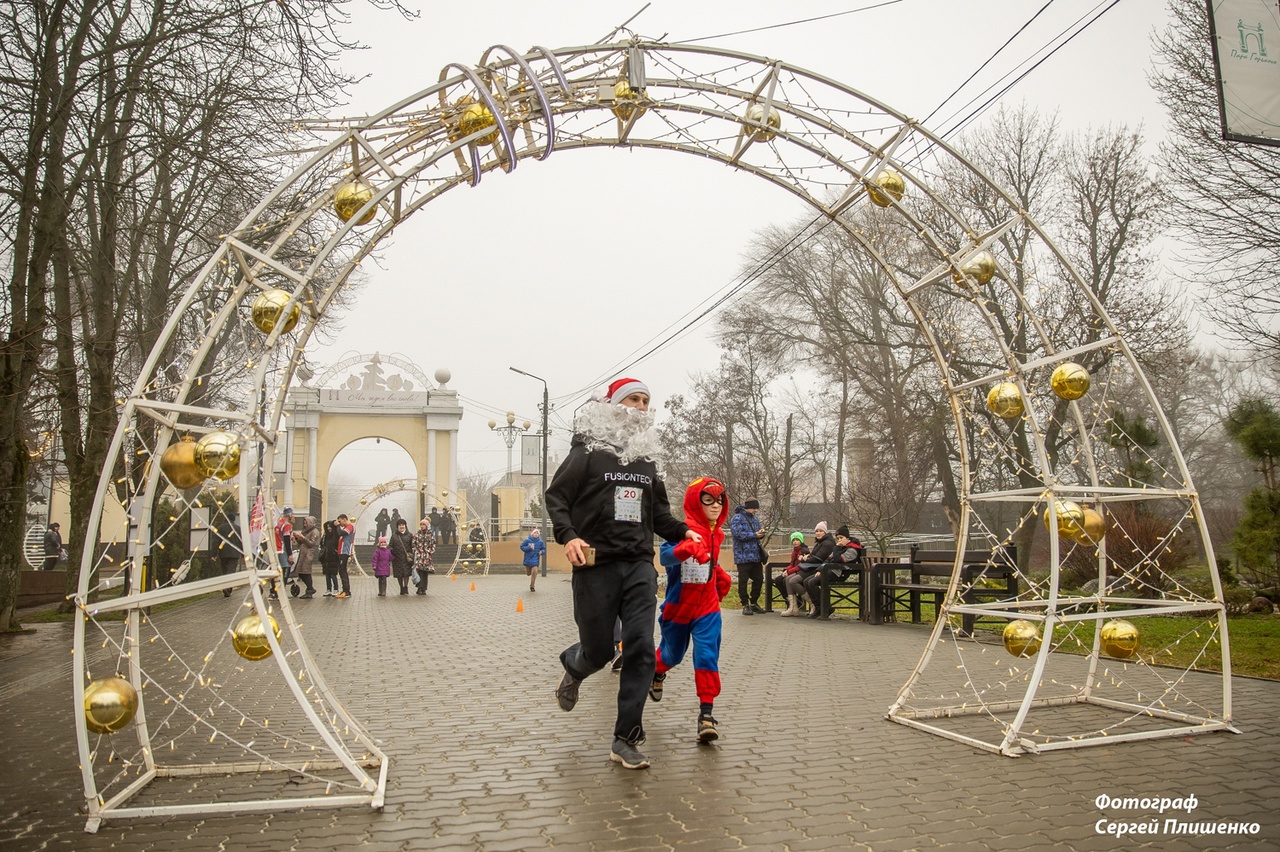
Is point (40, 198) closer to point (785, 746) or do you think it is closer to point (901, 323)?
point (785, 746)

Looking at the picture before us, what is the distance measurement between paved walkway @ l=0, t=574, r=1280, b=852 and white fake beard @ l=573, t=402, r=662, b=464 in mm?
1752

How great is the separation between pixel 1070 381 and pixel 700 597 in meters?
2.66

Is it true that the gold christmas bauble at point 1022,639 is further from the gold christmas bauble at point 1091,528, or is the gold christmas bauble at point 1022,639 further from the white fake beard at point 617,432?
the white fake beard at point 617,432

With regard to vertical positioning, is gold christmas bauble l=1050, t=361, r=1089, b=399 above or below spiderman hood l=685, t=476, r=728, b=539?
above

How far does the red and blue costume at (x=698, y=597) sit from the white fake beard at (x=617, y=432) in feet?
1.92

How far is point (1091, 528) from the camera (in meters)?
5.95

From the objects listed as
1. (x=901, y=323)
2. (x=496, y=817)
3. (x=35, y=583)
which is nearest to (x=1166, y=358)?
(x=901, y=323)

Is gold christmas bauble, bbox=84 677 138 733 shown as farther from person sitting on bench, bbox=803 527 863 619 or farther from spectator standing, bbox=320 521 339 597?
spectator standing, bbox=320 521 339 597

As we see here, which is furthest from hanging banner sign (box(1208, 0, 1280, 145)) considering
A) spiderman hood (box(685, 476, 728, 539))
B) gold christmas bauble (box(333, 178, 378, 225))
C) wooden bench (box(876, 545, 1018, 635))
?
wooden bench (box(876, 545, 1018, 635))

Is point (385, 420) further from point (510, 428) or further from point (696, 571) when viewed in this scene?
point (696, 571)

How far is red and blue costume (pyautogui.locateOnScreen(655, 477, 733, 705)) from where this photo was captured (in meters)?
5.96

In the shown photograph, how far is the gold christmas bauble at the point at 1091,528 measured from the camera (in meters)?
5.90

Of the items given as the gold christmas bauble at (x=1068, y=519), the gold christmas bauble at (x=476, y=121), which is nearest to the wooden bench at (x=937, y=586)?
the gold christmas bauble at (x=1068, y=519)

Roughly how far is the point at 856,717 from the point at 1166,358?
691 inches
